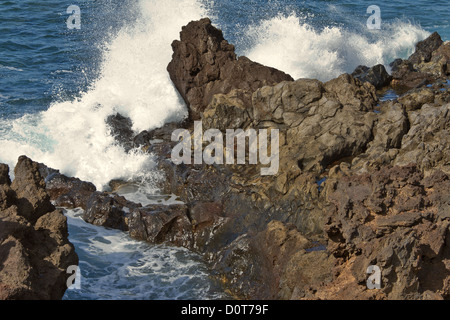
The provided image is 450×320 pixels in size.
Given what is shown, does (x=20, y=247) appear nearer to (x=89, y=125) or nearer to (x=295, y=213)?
(x=295, y=213)

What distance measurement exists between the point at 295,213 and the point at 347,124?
2.51m

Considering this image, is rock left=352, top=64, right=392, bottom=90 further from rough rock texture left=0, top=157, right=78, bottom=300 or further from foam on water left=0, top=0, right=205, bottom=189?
rough rock texture left=0, top=157, right=78, bottom=300

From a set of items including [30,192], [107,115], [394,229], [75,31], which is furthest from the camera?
[75,31]

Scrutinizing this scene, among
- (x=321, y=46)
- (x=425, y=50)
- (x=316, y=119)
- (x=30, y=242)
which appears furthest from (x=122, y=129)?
(x=425, y=50)

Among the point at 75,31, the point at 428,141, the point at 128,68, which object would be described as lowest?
the point at 428,141

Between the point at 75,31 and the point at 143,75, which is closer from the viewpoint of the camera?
the point at 143,75

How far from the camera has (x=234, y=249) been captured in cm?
940

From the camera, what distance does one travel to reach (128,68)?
18.2m

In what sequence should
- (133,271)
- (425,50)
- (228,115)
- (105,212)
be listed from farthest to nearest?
(425,50), (228,115), (105,212), (133,271)

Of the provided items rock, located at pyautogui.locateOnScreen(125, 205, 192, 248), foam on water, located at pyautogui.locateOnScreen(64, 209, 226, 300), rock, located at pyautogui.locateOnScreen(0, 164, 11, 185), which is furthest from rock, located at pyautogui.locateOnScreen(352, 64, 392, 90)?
rock, located at pyautogui.locateOnScreen(0, 164, 11, 185)

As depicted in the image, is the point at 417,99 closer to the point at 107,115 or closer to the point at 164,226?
the point at 164,226

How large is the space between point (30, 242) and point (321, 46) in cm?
1453

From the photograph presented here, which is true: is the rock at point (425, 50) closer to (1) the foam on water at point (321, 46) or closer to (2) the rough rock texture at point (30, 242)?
(1) the foam on water at point (321, 46)

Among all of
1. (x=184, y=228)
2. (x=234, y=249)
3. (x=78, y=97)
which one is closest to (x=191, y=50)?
(x=78, y=97)
